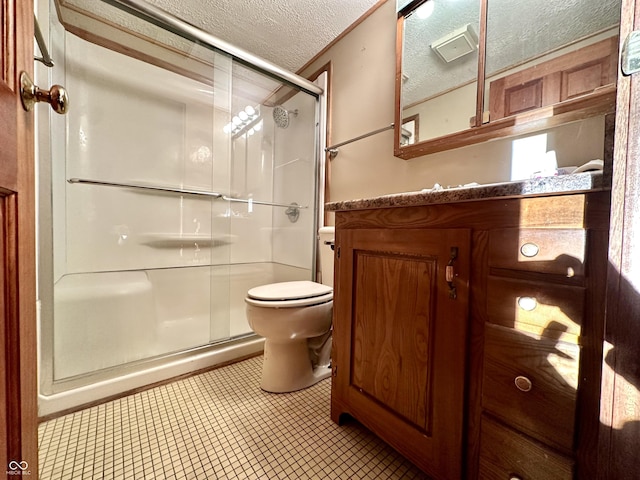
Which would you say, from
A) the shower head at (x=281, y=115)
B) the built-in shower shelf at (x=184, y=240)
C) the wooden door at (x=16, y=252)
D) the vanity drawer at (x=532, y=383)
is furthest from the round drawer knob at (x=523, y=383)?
the shower head at (x=281, y=115)

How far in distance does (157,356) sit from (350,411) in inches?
40.8

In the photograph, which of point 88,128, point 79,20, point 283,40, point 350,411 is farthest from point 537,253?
point 79,20

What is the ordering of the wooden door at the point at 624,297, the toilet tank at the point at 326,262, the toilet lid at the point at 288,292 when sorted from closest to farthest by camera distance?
the wooden door at the point at 624,297, the toilet lid at the point at 288,292, the toilet tank at the point at 326,262

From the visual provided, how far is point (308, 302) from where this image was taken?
1.13m

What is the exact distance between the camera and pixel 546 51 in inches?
33.2

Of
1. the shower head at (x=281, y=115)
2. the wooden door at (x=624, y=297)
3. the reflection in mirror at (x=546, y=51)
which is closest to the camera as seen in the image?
the wooden door at (x=624, y=297)

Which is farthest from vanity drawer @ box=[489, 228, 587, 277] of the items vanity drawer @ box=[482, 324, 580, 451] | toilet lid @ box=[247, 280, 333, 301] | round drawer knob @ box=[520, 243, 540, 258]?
toilet lid @ box=[247, 280, 333, 301]

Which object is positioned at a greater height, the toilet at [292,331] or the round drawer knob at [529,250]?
the round drawer knob at [529,250]

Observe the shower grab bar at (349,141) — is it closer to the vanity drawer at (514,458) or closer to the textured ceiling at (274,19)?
the textured ceiling at (274,19)

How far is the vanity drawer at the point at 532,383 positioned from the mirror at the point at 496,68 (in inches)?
28.4

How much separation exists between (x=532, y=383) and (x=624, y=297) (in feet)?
0.79

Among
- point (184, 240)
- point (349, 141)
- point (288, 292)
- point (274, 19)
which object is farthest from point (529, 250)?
point (184, 240)

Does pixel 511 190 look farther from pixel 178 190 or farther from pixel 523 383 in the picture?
pixel 178 190

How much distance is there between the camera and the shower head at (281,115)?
1.97m
